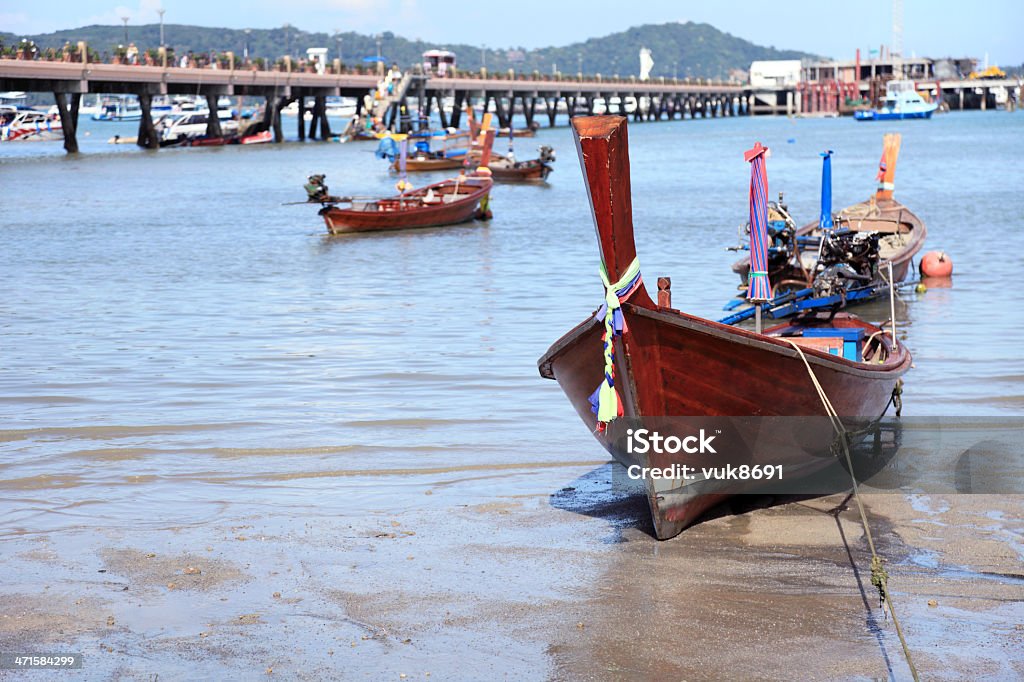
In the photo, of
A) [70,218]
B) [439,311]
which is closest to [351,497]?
[439,311]

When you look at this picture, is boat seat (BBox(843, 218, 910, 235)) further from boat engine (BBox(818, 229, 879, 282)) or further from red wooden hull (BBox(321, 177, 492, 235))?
red wooden hull (BBox(321, 177, 492, 235))

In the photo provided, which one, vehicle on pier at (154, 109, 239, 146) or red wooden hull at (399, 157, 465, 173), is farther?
vehicle on pier at (154, 109, 239, 146)

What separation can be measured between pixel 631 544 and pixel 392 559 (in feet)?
4.70

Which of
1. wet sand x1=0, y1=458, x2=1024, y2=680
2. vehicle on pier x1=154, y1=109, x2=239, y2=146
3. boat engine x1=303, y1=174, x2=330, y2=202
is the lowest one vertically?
wet sand x1=0, y1=458, x2=1024, y2=680

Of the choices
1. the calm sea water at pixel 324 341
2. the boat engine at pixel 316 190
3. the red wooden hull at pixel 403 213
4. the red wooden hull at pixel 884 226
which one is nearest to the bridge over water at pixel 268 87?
the calm sea water at pixel 324 341

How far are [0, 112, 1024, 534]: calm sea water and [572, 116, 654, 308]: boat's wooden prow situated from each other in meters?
1.06

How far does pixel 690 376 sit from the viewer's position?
7520mm

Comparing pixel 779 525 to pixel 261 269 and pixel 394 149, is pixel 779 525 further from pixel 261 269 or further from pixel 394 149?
pixel 394 149

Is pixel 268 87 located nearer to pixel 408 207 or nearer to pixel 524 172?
pixel 524 172

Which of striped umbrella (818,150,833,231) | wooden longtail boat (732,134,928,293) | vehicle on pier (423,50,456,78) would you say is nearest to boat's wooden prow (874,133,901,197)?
wooden longtail boat (732,134,928,293)

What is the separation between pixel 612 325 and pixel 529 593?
1533 millimetres

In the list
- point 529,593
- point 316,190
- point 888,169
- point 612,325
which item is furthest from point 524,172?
point 529,593

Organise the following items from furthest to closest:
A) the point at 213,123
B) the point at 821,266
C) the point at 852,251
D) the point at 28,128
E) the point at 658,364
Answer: the point at 28,128
the point at 213,123
the point at 821,266
the point at 852,251
the point at 658,364

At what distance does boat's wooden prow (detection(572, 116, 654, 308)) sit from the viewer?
671cm
